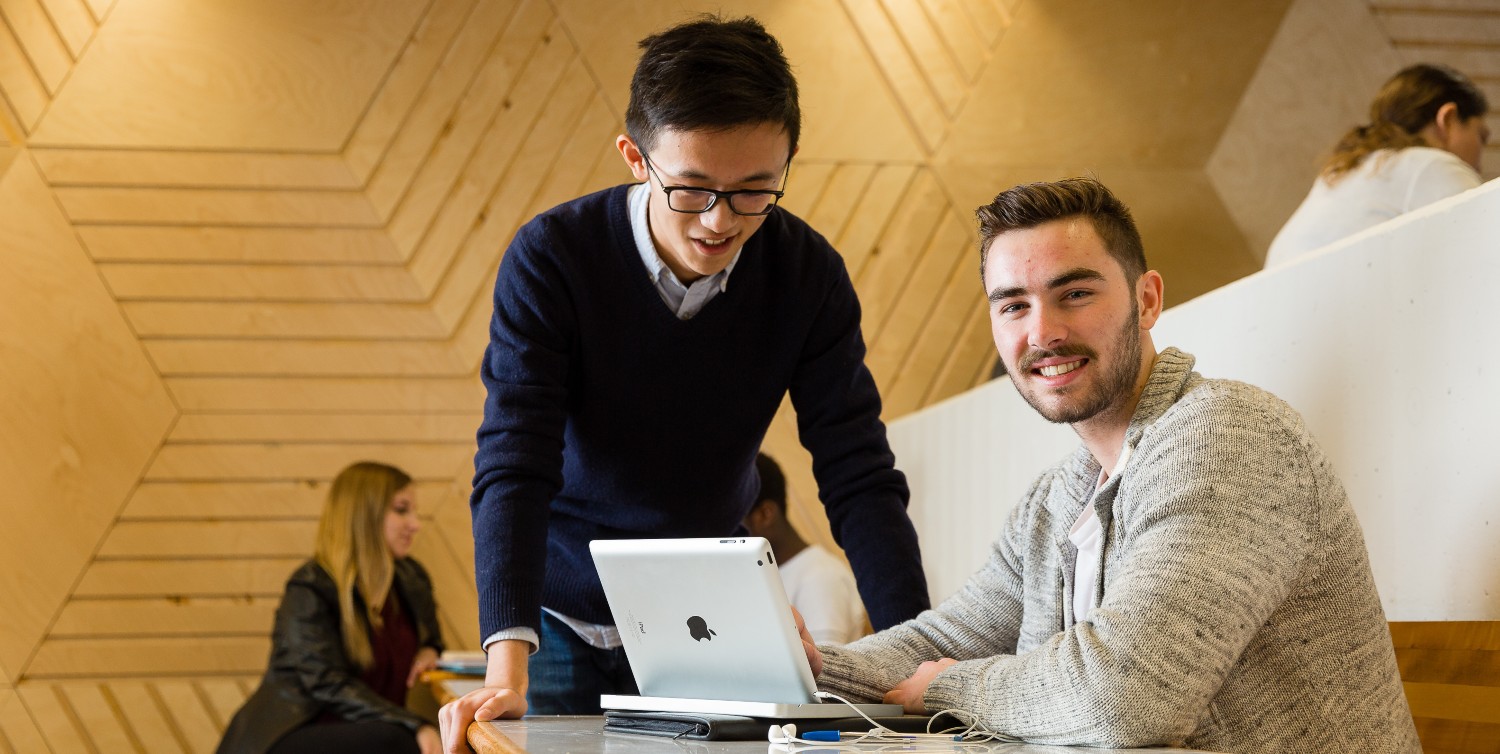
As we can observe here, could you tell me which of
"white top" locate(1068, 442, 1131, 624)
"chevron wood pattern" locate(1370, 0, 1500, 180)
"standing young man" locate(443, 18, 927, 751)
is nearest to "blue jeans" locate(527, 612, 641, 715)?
"standing young man" locate(443, 18, 927, 751)

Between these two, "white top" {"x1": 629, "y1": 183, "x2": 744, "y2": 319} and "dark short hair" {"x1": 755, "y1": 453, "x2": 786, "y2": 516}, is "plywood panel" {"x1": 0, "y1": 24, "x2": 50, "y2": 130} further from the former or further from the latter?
"white top" {"x1": 629, "y1": 183, "x2": 744, "y2": 319}

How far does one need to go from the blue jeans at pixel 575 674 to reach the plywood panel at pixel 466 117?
3315mm

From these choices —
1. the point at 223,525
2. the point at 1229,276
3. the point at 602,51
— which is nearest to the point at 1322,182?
the point at 1229,276

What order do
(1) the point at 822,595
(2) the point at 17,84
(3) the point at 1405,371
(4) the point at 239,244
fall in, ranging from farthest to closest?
1. (4) the point at 239,244
2. (2) the point at 17,84
3. (1) the point at 822,595
4. (3) the point at 1405,371

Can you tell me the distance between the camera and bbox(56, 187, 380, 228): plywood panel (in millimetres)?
4832

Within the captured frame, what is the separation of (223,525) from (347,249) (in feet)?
3.59

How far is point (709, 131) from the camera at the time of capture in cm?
161

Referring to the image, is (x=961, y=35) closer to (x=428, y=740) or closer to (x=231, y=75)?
(x=231, y=75)

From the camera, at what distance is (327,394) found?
195 inches

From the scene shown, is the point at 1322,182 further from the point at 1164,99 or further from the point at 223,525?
the point at 223,525

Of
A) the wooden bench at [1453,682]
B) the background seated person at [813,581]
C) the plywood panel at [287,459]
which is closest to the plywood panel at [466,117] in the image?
the plywood panel at [287,459]

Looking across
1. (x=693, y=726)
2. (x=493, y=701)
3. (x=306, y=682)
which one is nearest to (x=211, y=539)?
(x=306, y=682)

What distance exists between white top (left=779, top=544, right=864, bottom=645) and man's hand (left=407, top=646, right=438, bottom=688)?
5.30ft

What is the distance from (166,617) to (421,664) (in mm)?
984
